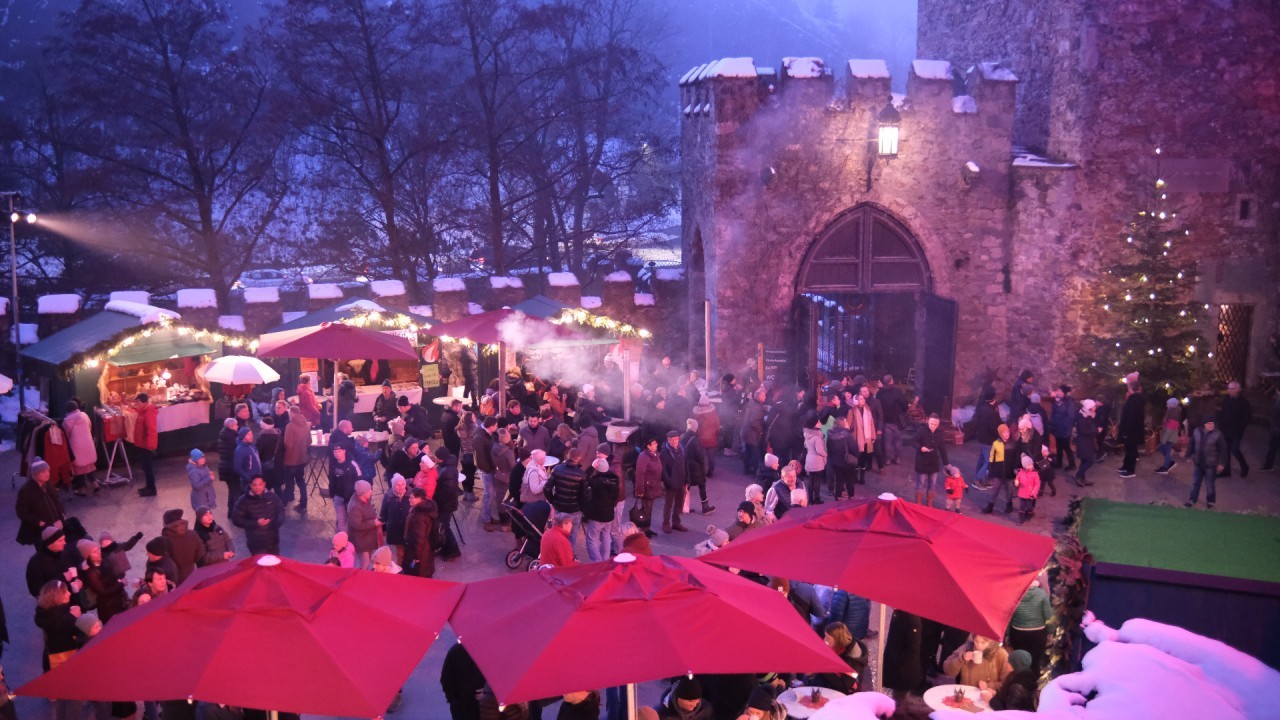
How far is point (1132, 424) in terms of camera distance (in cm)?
1545

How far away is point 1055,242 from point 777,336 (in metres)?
5.03

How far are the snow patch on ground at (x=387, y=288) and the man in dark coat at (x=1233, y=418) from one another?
45.3 ft

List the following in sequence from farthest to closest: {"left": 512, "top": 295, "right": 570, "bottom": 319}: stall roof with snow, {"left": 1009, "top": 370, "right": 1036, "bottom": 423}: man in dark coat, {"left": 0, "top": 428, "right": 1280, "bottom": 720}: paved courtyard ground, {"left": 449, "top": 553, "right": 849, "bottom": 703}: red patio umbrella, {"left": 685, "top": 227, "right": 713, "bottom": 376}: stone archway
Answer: {"left": 685, "top": 227, "right": 713, "bottom": 376}: stone archway < {"left": 512, "top": 295, "right": 570, "bottom": 319}: stall roof with snow < {"left": 1009, "top": 370, "right": 1036, "bottom": 423}: man in dark coat < {"left": 0, "top": 428, "right": 1280, "bottom": 720}: paved courtyard ground < {"left": 449, "top": 553, "right": 849, "bottom": 703}: red patio umbrella

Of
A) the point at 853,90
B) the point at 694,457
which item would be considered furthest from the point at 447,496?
the point at 853,90

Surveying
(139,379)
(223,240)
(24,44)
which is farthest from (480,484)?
(24,44)

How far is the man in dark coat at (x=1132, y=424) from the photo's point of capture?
15.4 m

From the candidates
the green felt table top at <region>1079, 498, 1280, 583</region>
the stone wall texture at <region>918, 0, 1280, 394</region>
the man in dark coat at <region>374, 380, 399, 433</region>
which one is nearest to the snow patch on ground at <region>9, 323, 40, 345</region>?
the man in dark coat at <region>374, 380, 399, 433</region>

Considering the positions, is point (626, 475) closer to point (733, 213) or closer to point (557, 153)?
point (733, 213)

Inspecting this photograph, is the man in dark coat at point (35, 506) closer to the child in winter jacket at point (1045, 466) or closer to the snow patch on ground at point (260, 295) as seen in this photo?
the snow patch on ground at point (260, 295)

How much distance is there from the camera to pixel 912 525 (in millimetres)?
7578

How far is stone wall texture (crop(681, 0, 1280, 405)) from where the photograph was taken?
1691 cm

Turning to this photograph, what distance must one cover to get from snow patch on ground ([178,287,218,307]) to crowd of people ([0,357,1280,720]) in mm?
2206

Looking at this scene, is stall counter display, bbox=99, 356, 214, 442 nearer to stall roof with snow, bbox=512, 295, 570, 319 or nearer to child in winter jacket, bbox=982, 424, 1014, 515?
stall roof with snow, bbox=512, 295, 570, 319

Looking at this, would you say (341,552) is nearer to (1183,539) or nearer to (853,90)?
(1183,539)
